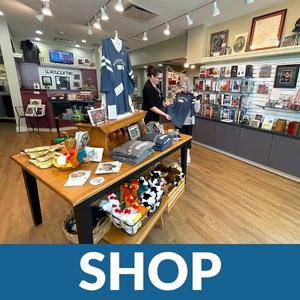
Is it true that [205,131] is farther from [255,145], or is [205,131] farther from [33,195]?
[33,195]

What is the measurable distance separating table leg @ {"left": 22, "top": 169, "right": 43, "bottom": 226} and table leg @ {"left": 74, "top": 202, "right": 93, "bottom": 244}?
3.19ft

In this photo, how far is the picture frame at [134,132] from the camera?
6.63ft

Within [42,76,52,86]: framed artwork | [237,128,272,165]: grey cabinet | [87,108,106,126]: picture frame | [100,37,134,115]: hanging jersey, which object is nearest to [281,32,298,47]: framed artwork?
[237,128,272,165]: grey cabinet

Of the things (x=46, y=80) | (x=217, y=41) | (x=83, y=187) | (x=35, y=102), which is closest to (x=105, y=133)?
(x=83, y=187)

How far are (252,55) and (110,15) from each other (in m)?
3.07

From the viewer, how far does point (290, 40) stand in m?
3.15

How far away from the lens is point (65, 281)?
1188 mm

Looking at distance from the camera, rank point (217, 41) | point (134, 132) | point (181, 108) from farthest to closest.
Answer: point (217, 41), point (181, 108), point (134, 132)

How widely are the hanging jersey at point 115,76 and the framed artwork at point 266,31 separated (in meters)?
2.90

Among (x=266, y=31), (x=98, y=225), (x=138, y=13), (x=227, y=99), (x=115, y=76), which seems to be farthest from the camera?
(x=227, y=99)

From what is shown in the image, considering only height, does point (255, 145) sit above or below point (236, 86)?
below

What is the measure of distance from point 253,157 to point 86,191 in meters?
3.44

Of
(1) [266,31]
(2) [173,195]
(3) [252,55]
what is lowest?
(2) [173,195]

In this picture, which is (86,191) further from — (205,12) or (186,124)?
(205,12)
